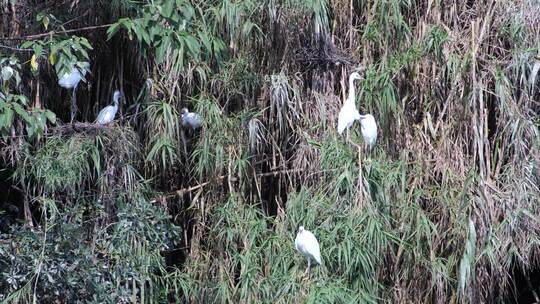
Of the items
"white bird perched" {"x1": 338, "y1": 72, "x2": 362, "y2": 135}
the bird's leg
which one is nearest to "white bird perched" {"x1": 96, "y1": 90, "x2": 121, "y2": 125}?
the bird's leg

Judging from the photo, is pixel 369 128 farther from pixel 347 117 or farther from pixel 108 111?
pixel 108 111

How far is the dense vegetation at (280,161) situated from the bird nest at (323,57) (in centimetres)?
1

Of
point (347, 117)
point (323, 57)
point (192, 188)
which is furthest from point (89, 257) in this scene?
point (323, 57)

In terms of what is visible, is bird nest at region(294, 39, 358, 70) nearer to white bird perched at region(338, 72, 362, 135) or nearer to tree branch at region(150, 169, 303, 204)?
white bird perched at region(338, 72, 362, 135)

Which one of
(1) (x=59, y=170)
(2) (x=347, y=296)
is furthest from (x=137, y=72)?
(2) (x=347, y=296)

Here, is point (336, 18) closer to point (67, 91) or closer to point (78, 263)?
point (67, 91)

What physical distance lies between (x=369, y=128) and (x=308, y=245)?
0.71 meters

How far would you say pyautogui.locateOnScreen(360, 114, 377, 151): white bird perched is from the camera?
5.27 meters

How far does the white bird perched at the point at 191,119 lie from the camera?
18.4 feet

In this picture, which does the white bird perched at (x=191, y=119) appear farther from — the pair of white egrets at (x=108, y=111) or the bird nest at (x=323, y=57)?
the bird nest at (x=323, y=57)

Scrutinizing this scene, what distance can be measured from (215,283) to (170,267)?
41 cm

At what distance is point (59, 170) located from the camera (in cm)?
529

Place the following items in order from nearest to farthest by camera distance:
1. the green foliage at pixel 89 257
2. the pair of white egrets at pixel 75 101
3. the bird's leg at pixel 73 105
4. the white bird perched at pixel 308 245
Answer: the white bird perched at pixel 308 245
the green foliage at pixel 89 257
the pair of white egrets at pixel 75 101
the bird's leg at pixel 73 105

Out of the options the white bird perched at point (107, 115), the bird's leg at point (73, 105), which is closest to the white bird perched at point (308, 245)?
the white bird perched at point (107, 115)
